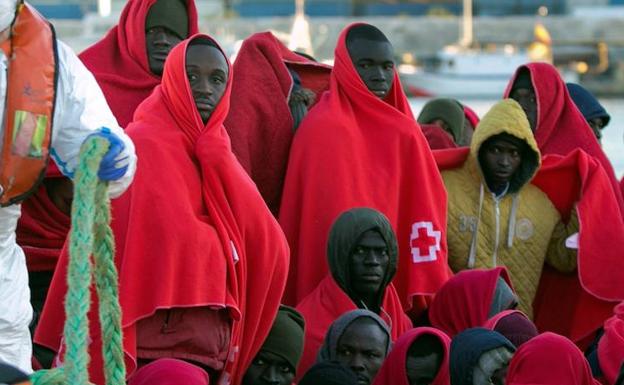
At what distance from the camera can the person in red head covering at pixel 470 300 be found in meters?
7.20

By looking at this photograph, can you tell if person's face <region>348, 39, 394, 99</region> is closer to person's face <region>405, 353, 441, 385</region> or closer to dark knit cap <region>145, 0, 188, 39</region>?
dark knit cap <region>145, 0, 188, 39</region>

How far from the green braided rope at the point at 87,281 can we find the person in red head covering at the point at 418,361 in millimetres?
1762

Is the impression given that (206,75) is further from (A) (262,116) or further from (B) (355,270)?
(A) (262,116)

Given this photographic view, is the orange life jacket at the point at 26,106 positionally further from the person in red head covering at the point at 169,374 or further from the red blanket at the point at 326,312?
the red blanket at the point at 326,312

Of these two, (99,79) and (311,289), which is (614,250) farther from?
(99,79)

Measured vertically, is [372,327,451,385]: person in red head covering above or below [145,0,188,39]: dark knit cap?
below

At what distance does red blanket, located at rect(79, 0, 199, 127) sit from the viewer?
7305mm

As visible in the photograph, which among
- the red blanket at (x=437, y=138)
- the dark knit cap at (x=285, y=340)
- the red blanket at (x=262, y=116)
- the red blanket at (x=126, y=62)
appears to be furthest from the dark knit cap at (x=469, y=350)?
the red blanket at (x=437, y=138)

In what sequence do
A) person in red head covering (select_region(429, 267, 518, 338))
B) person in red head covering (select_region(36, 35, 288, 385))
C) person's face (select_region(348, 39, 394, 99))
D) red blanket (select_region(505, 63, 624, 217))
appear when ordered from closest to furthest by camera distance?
person in red head covering (select_region(36, 35, 288, 385))
person in red head covering (select_region(429, 267, 518, 338))
person's face (select_region(348, 39, 394, 99))
red blanket (select_region(505, 63, 624, 217))

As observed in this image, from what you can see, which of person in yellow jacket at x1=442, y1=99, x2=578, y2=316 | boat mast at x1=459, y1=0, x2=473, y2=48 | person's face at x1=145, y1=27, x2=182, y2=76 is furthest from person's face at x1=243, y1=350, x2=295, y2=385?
boat mast at x1=459, y1=0, x2=473, y2=48

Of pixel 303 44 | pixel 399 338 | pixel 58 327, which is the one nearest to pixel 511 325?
pixel 399 338

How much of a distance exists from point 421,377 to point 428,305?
3.30 ft

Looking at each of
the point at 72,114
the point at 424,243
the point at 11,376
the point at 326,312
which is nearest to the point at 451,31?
the point at 424,243

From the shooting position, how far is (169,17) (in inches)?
292
